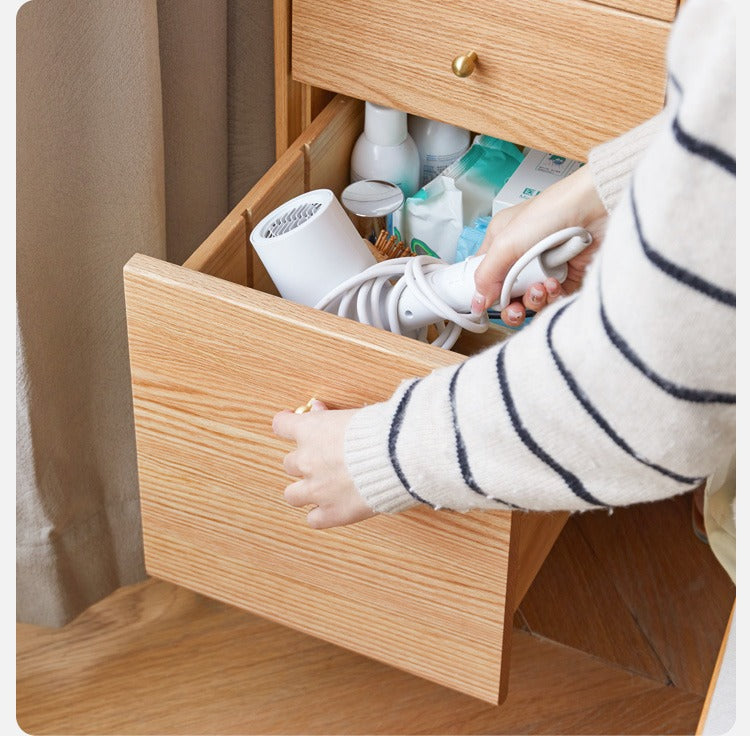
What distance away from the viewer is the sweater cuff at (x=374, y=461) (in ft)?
2.07

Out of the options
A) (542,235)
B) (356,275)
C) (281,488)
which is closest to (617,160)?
(542,235)

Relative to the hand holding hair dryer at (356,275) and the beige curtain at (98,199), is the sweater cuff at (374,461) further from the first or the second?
the beige curtain at (98,199)

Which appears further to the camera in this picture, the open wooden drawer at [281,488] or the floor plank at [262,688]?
the floor plank at [262,688]

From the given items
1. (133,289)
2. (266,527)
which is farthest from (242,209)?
(266,527)

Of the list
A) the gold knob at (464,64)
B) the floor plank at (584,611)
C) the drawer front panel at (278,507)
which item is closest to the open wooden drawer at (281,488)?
the drawer front panel at (278,507)

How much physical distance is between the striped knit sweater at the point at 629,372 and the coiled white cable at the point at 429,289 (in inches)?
→ 5.5

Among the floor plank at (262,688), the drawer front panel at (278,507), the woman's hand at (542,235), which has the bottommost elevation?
the floor plank at (262,688)

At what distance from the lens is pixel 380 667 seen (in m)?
1.09

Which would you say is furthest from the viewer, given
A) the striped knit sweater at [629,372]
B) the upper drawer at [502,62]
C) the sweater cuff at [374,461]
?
the upper drawer at [502,62]

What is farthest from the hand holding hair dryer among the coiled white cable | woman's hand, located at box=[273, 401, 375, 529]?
woman's hand, located at box=[273, 401, 375, 529]

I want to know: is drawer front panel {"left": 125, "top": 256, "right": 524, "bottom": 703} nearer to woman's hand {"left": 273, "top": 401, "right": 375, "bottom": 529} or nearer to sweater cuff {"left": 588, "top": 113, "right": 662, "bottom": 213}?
woman's hand {"left": 273, "top": 401, "right": 375, "bottom": 529}

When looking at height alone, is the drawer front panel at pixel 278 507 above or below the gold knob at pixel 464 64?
below

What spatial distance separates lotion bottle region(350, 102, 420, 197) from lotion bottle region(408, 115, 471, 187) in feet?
0.07

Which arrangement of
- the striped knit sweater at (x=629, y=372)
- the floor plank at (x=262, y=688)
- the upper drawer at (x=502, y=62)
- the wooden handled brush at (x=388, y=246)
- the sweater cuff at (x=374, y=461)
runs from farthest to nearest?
the floor plank at (x=262, y=688) < the wooden handled brush at (x=388, y=246) < the upper drawer at (x=502, y=62) < the sweater cuff at (x=374, y=461) < the striped knit sweater at (x=629, y=372)
